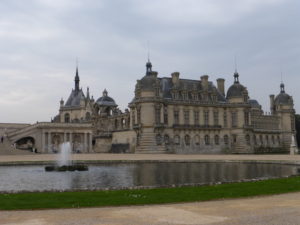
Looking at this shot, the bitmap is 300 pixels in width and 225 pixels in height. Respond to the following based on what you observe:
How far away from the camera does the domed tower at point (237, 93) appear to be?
233 ft

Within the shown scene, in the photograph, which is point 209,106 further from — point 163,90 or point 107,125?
point 107,125

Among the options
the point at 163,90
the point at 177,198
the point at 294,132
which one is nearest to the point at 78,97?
the point at 163,90

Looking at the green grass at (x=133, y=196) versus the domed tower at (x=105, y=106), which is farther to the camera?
the domed tower at (x=105, y=106)

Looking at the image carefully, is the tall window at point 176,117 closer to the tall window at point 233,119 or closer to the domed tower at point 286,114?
the tall window at point 233,119

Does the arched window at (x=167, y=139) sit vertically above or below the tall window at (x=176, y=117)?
below

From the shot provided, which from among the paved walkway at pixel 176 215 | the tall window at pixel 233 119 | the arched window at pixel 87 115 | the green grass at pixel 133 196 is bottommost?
the paved walkway at pixel 176 215

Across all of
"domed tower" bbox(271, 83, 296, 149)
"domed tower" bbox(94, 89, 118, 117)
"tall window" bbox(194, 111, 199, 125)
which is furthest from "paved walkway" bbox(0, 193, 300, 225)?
"domed tower" bbox(271, 83, 296, 149)

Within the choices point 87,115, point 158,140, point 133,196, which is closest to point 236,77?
point 158,140

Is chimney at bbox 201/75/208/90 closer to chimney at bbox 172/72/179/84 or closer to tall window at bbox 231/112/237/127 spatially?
chimney at bbox 172/72/179/84

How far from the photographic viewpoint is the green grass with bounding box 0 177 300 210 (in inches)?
495

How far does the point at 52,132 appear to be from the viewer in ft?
240

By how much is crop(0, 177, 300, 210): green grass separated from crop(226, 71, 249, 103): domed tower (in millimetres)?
55359

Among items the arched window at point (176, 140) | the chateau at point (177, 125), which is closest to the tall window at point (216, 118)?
the chateau at point (177, 125)

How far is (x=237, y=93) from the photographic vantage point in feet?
234
